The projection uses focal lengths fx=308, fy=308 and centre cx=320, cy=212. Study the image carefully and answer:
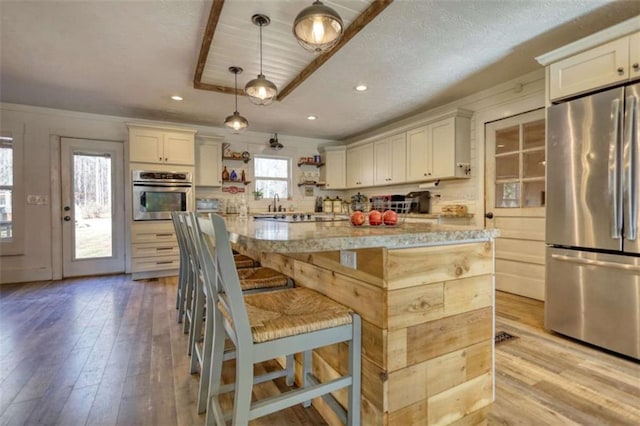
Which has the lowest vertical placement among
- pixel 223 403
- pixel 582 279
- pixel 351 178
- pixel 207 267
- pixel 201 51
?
pixel 223 403

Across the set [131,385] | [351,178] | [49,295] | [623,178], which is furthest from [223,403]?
[351,178]

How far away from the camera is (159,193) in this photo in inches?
181

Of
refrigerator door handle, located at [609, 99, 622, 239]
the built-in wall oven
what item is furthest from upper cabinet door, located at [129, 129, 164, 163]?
refrigerator door handle, located at [609, 99, 622, 239]

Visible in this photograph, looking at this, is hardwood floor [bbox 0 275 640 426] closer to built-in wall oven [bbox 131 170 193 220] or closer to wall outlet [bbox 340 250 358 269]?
wall outlet [bbox 340 250 358 269]

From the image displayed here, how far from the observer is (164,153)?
4637 millimetres

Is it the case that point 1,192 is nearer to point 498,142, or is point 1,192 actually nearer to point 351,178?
point 351,178

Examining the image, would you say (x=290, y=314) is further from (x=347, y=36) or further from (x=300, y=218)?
(x=300, y=218)

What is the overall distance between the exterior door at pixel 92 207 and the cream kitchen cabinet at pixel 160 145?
62 cm

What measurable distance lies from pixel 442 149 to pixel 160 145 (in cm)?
405

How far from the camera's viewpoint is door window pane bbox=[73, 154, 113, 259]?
469cm

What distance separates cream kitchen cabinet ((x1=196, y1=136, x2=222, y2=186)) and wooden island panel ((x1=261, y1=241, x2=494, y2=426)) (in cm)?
421

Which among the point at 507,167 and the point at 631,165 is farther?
the point at 507,167

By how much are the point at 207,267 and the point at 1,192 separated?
4.95 metres

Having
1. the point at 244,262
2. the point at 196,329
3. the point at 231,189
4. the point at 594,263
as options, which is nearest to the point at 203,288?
the point at 196,329
